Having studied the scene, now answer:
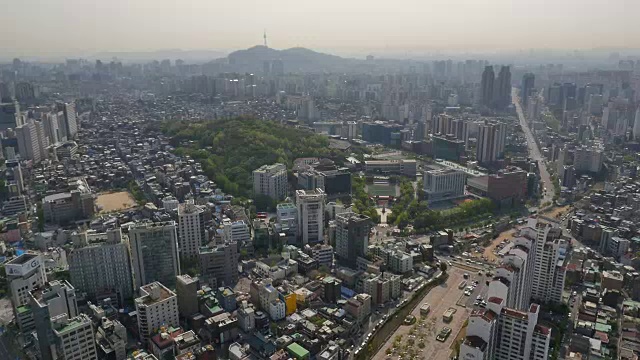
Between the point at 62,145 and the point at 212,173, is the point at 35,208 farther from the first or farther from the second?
the point at 62,145

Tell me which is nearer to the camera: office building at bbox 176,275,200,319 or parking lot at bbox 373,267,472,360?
parking lot at bbox 373,267,472,360

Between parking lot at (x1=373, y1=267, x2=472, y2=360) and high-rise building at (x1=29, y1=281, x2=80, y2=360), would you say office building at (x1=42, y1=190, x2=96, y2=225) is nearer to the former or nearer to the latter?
high-rise building at (x1=29, y1=281, x2=80, y2=360)

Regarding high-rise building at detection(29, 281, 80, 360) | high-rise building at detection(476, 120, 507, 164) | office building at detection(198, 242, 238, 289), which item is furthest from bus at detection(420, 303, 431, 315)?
high-rise building at detection(476, 120, 507, 164)

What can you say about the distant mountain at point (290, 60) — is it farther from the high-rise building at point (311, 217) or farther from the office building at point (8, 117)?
the high-rise building at point (311, 217)

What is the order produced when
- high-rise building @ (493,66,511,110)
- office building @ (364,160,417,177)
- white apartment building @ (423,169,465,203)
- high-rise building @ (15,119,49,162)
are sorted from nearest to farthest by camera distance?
white apartment building @ (423,169,465,203) < office building @ (364,160,417,177) < high-rise building @ (15,119,49,162) < high-rise building @ (493,66,511,110)

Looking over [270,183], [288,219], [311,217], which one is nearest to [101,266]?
[288,219]

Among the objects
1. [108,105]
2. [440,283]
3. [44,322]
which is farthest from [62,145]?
[440,283]

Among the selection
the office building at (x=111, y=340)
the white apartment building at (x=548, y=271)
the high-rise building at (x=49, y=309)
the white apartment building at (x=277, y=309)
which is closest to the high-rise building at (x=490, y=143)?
the white apartment building at (x=548, y=271)
